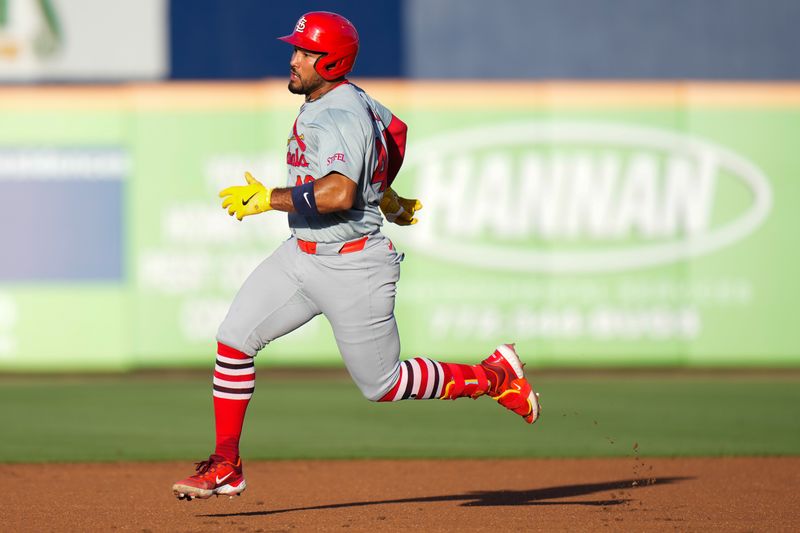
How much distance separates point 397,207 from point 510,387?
102 cm

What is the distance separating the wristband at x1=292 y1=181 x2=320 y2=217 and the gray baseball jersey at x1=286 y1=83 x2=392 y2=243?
102 millimetres

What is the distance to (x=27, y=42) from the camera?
50.9ft

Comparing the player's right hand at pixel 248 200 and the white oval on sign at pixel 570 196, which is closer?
the player's right hand at pixel 248 200

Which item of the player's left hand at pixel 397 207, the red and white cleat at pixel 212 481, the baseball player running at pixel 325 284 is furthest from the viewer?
the player's left hand at pixel 397 207

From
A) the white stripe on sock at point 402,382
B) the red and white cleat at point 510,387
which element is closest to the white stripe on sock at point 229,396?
the white stripe on sock at point 402,382

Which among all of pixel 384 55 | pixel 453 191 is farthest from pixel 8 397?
pixel 384 55

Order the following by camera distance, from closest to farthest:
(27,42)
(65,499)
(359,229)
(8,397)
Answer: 1. (359,229)
2. (65,499)
3. (8,397)
4. (27,42)

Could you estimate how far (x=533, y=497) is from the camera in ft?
23.7

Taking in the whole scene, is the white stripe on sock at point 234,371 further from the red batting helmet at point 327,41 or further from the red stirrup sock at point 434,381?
the red batting helmet at point 327,41

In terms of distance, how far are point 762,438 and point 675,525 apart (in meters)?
3.75

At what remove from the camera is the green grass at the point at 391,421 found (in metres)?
9.26

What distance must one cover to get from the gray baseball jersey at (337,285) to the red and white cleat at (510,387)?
0.48 metres

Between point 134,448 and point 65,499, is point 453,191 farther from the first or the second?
point 65,499

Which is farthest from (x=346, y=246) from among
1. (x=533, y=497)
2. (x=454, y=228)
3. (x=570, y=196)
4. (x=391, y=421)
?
(x=570, y=196)
